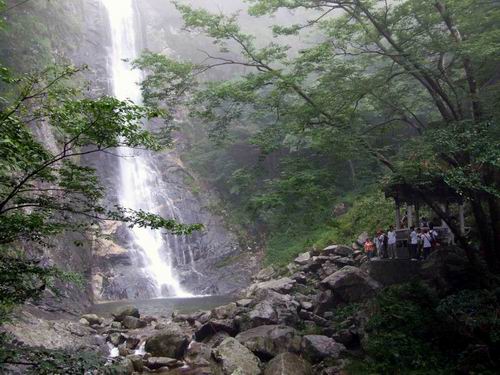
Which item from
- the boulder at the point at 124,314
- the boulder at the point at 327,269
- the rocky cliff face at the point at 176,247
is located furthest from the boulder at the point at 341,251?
the rocky cliff face at the point at 176,247

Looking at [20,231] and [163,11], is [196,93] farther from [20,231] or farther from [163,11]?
[163,11]

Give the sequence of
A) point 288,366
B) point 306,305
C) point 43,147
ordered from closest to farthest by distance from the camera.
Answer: point 43,147
point 288,366
point 306,305

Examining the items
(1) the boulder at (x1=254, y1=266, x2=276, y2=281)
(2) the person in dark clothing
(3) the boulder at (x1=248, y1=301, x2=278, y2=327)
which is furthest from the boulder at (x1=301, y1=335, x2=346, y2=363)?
(1) the boulder at (x1=254, y1=266, x2=276, y2=281)

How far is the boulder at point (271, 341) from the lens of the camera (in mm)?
9859

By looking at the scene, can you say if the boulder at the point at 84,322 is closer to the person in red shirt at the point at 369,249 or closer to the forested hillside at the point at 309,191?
the forested hillside at the point at 309,191

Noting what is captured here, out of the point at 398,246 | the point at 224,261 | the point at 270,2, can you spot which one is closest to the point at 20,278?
the point at 270,2

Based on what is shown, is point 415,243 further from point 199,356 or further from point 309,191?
point 199,356

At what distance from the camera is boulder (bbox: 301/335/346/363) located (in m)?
9.42

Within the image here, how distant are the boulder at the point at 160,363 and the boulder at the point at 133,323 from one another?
465 cm

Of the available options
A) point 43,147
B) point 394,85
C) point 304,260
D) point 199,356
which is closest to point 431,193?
point 394,85

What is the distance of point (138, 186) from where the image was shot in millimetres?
31516

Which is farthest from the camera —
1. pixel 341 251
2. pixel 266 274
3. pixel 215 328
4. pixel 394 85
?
pixel 266 274

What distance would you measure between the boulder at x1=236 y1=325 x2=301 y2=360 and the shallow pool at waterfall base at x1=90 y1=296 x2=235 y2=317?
8.53m

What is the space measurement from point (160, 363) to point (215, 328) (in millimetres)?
2188
